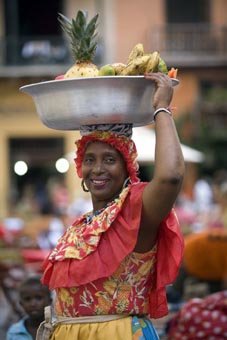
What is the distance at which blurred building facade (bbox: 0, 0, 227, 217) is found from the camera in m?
27.8

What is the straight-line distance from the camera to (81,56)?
440 cm

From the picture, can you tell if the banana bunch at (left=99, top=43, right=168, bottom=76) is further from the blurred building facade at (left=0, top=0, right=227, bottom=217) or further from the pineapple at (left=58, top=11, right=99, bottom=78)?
the blurred building facade at (left=0, top=0, right=227, bottom=217)

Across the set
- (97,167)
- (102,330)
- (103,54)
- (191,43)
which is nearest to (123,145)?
(97,167)

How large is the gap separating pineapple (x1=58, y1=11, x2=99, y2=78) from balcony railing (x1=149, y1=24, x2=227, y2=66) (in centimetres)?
2356

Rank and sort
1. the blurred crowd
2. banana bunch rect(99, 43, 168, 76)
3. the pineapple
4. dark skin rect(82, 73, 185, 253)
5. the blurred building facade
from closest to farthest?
dark skin rect(82, 73, 185, 253), banana bunch rect(99, 43, 168, 76), the pineapple, the blurred crowd, the blurred building facade

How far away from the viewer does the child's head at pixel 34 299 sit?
238 inches

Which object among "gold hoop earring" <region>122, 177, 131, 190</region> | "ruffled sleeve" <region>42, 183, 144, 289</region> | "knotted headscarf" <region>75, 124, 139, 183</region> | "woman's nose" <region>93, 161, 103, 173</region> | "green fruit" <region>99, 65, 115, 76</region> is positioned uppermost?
"green fruit" <region>99, 65, 115, 76</region>

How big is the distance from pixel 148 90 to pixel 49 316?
1.00m

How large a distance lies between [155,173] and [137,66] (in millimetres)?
470

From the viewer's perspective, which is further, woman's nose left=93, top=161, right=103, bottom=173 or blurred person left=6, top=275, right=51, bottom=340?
blurred person left=6, top=275, right=51, bottom=340

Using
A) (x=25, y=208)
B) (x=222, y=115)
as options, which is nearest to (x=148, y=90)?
(x=25, y=208)

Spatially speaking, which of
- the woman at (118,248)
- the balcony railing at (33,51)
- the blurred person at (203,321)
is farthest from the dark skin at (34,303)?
the balcony railing at (33,51)

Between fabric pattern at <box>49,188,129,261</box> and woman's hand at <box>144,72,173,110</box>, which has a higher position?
woman's hand at <box>144,72,173,110</box>

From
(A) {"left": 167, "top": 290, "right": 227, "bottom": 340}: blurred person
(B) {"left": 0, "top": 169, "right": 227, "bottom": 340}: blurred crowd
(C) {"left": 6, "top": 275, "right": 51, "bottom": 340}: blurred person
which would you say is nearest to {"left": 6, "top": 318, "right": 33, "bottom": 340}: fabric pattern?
(C) {"left": 6, "top": 275, "right": 51, "bottom": 340}: blurred person
